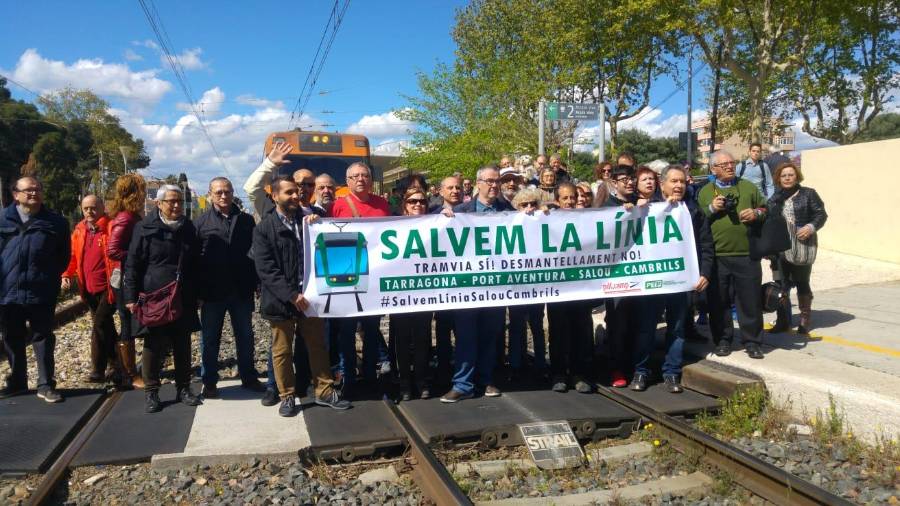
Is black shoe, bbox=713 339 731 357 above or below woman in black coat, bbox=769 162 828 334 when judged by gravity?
below

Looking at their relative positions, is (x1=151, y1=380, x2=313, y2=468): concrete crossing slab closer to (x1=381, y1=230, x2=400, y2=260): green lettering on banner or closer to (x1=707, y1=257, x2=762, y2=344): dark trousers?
(x1=381, y1=230, x2=400, y2=260): green lettering on banner

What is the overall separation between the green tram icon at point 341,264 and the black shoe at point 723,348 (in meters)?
3.48

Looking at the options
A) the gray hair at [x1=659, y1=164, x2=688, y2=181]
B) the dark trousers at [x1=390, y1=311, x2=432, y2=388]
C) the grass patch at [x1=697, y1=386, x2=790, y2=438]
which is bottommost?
the grass patch at [x1=697, y1=386, x2=790, y2=438]

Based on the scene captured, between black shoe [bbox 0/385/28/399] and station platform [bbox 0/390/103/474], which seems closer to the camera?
station platform [bbox 0/390/103/474]

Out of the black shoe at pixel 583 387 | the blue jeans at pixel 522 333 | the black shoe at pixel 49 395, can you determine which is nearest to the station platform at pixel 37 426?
the black shoe at pixel 49 395

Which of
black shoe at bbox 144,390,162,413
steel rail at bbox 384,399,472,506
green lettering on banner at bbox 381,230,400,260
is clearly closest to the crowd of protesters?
black shoe at bbox 144,390,162,413

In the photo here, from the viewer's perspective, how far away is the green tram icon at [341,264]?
5.64m

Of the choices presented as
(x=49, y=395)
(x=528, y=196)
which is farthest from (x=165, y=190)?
(x=528, y=196)

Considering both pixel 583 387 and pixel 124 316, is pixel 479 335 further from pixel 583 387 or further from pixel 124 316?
pixel 124 316

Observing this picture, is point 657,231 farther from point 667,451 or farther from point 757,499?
point 757,499

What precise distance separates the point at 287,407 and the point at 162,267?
1.56 metres

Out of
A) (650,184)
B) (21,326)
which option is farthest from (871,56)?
(21,326)

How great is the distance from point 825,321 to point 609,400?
3773 millimetres

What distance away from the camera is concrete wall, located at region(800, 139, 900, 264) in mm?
12969
